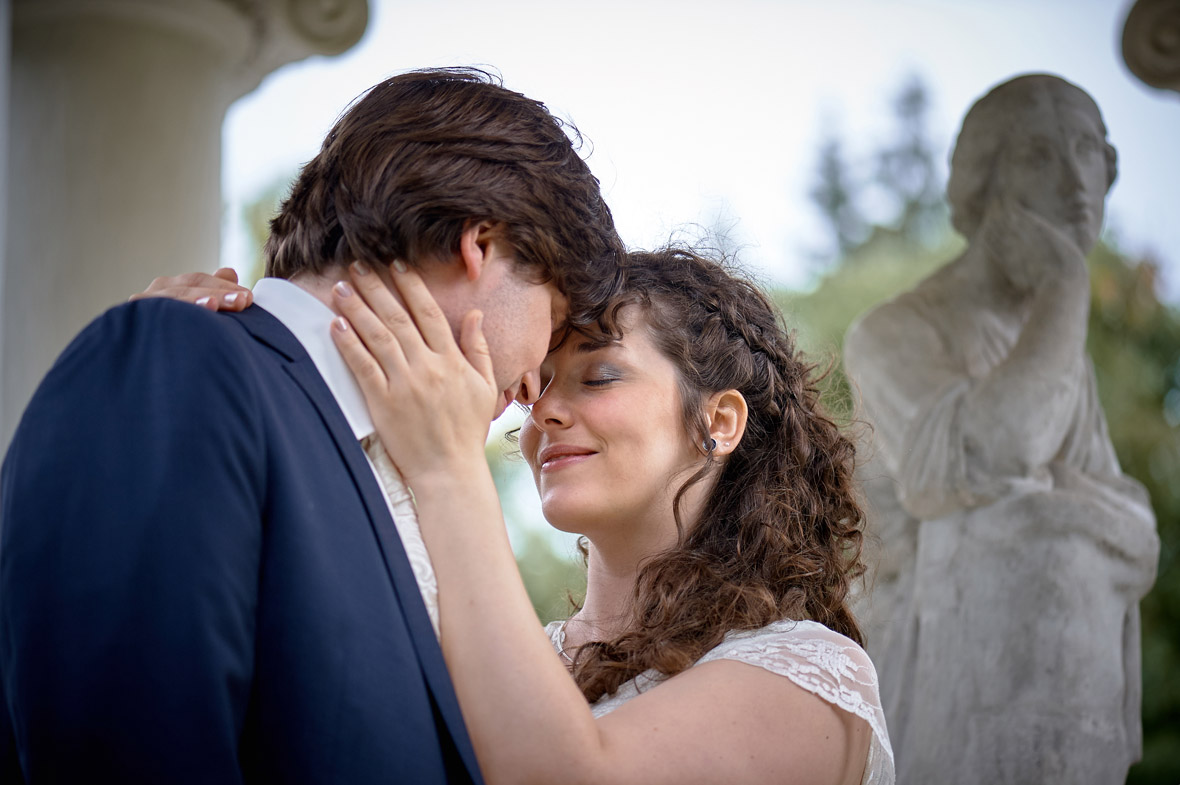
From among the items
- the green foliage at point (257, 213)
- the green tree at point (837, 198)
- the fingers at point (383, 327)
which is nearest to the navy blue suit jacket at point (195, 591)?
the fingers at point (383, 327)

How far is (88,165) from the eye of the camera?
5.27 meters

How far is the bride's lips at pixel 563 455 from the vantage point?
295 cm

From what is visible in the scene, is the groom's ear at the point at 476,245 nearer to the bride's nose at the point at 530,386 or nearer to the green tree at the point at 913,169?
the bride's nose at the point at 530,386

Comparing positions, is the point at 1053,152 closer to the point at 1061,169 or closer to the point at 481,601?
the point at 1061,169

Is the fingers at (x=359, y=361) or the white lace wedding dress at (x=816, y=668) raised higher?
the fingers at (x=359, y=361)

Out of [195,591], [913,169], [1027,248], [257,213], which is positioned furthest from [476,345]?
[913,169]

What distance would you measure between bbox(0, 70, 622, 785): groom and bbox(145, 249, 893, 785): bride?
88 mm

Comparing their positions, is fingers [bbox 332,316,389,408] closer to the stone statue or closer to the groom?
the groom

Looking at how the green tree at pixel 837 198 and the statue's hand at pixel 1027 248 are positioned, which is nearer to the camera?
the statue's hand at pixel 1027 248

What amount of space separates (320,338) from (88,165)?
3.82 metres

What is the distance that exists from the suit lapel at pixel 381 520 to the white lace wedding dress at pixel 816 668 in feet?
2.53

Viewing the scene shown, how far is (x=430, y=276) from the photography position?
217cm

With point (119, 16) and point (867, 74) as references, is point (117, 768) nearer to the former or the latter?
point (119, 16)

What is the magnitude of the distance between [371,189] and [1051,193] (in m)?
3.98
